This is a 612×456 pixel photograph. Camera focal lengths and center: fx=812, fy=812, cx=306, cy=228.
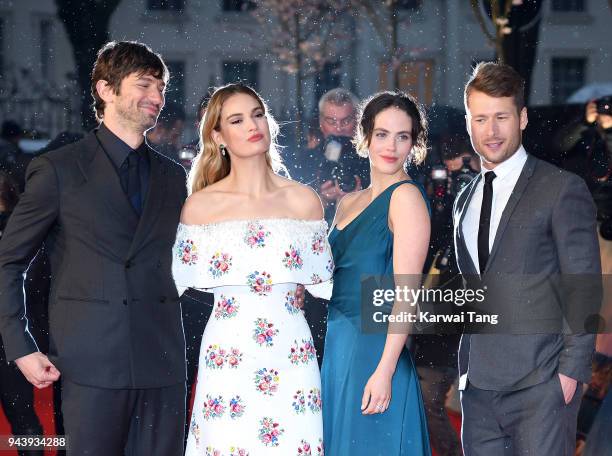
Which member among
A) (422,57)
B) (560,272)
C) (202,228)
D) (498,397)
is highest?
(422,57)

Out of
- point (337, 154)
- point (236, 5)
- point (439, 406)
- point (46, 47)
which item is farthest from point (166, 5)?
point (439, 406)

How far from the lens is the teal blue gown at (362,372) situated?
8.88 feet

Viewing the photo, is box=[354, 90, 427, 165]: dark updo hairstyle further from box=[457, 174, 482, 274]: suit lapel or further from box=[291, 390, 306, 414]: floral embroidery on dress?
box=[291, 390, 306, 414]: floral embroidery on dress

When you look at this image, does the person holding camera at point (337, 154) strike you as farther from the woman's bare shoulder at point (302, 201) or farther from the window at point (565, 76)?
the window at point (565, 76)

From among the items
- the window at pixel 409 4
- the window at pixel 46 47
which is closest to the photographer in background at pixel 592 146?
the window at pixel 409 4

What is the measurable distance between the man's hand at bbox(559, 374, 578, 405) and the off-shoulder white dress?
31.1 inches

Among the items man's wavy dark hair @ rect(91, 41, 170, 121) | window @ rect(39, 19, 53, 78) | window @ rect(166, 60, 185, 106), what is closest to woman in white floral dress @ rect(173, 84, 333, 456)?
man's wavy dark hair @ rect(91, 41, 170, 121)

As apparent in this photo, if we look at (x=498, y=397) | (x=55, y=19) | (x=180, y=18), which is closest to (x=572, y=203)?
(x=498, y=397)

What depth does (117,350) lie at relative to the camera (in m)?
2.71

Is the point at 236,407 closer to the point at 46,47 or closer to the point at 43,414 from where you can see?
the point at 43,414

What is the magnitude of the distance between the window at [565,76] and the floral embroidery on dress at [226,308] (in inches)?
69.3

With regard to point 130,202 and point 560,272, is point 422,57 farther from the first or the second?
point 130,202

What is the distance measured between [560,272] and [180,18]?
1.94 m

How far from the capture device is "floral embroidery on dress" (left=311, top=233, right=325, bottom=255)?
2.77 m
